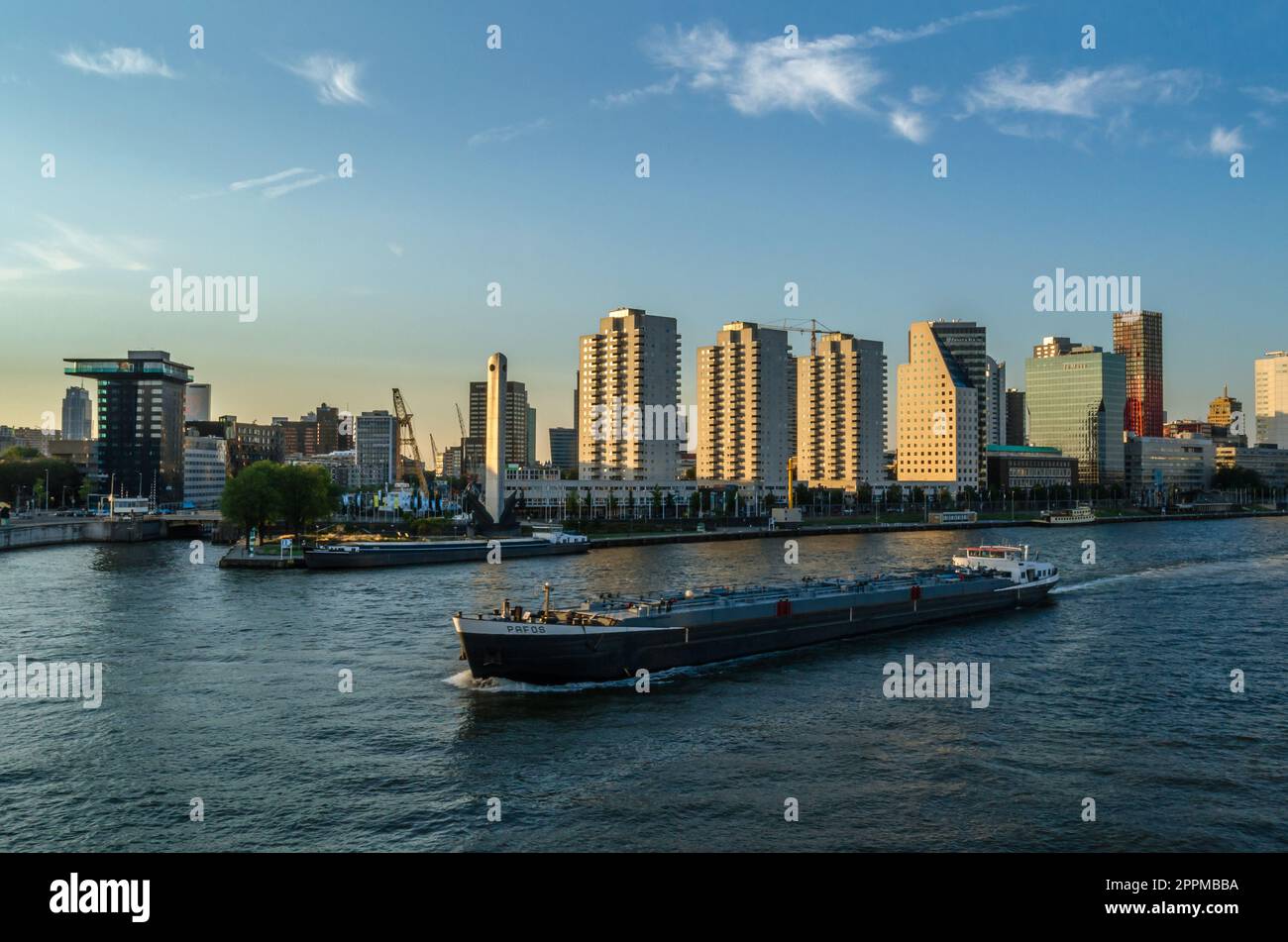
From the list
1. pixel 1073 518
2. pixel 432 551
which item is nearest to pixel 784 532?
pixel 1073 518

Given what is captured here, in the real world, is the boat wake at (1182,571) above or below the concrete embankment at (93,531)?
Answer: below

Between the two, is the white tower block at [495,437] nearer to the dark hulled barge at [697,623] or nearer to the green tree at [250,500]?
the green tree at [250,500]

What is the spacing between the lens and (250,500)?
111500 millimetres

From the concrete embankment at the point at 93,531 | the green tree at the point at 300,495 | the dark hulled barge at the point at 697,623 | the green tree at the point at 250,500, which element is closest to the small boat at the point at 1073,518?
the dark hulled barge at the point at 697,623

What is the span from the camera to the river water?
2352 centimetres

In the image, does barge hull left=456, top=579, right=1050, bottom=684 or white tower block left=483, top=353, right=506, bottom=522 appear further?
white tower block left=483, top=353, right=506, bottom=522

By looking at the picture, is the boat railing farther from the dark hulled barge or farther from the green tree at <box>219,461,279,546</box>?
the green tree at <box>219,461,279,546</box>

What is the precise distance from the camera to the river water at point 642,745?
23.5 meters

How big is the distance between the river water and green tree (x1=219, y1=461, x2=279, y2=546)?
53.8 m

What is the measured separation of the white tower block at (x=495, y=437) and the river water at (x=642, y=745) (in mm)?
67876

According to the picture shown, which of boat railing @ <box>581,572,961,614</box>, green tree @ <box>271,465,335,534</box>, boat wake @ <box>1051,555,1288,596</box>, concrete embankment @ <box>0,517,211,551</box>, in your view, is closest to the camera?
boat railing @ <box>581,572,961,614</box>

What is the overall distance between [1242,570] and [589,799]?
90119 mm

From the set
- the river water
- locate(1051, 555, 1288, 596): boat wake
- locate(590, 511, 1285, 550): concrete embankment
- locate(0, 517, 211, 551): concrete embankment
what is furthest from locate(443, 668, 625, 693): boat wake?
locate(0, 517, 211, 551): concrete embankment
